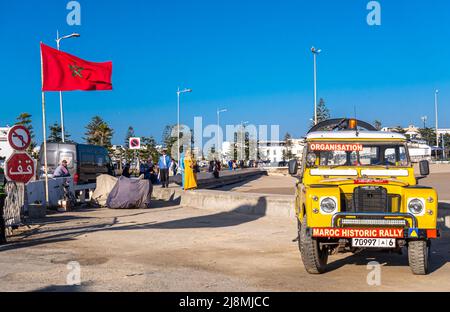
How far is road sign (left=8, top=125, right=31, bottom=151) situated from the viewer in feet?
36.6

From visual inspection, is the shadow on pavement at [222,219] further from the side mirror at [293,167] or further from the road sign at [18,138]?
the side mirror at [293,167]

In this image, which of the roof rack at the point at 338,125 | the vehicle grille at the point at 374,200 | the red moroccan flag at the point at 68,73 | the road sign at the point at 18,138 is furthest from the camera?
the red moroccan flag at the point at 68,73

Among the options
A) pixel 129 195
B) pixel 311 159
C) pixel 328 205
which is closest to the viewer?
pixel 328 205

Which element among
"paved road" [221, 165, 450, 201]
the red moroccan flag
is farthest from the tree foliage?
the red moroccan flag

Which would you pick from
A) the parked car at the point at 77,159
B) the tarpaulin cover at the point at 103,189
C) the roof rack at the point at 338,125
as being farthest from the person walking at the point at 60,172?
the roof rack at the point at 338,125

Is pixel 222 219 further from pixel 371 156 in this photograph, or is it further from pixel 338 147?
pixel 371 156

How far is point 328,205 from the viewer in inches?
295

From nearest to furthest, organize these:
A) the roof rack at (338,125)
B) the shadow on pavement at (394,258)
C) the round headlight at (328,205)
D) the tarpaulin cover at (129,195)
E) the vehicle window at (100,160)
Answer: the round headlight at (328,205) < the shadow on pavement at (394,258) < the roof rack at (338,125) < the tarpaulin cover at (129,195) < the vehicle window at (100,160)

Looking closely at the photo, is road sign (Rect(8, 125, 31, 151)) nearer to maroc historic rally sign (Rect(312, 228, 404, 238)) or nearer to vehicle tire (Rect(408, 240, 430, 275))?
maroc historic rally sign (Rect(312, 228, 404, 238))

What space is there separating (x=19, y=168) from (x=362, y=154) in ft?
22.5

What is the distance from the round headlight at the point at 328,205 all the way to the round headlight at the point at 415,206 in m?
1.06

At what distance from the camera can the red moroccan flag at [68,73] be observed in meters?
15.0

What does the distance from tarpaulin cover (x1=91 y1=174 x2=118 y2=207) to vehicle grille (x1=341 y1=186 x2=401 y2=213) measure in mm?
12763

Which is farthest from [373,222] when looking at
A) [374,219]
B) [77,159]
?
[77,159]
